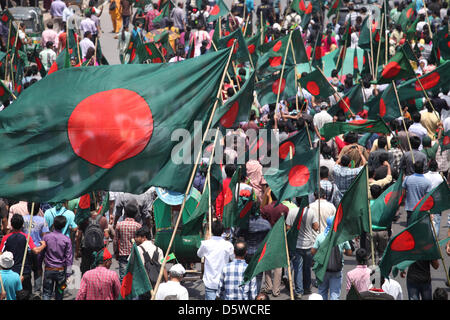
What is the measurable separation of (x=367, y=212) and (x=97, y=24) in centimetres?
1942

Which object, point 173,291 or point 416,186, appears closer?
point 173,291

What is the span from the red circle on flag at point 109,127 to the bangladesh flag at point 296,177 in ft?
9.29

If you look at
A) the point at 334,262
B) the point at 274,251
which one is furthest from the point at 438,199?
the point at 274,251

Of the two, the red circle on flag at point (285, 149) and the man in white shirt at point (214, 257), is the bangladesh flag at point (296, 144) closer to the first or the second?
the red circle on flag at point (285, 149)

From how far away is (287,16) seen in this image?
26641 mm

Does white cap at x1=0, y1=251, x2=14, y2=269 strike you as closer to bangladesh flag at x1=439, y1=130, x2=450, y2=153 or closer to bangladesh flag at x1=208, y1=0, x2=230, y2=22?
bangladesh flag at x1=439, y1=130, x2=450, y2=153

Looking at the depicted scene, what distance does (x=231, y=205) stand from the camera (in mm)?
11273

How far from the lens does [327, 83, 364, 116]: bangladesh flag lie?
15420 mm

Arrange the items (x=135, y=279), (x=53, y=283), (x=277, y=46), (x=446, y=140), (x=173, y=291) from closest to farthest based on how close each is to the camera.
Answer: (x=135, y=279) → (x=173, y=291) → (x=53, y=283) → (x=446, y=140) → (x=277, y=46)

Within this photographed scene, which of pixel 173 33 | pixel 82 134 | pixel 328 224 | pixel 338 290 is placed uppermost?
pixel 173 33

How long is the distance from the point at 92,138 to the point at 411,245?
3.54m

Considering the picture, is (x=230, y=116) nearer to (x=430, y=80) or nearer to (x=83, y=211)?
(x=83, y=211)

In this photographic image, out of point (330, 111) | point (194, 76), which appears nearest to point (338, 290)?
point (194, 76)
